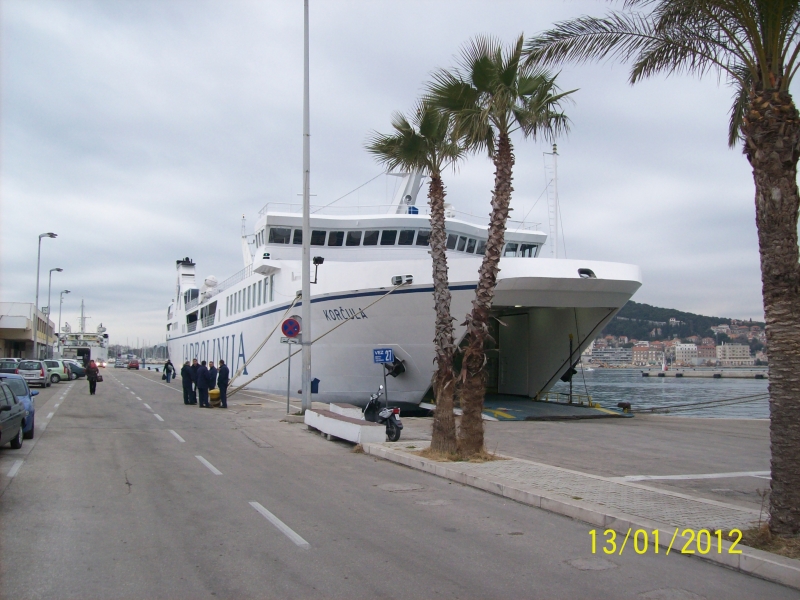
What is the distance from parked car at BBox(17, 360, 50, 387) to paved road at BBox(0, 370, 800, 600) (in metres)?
24.3

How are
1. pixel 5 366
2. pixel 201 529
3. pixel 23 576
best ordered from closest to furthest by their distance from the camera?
pixel 23 576 < pixel 201 529 < pixel 5 366

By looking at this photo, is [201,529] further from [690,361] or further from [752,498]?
[690,361]

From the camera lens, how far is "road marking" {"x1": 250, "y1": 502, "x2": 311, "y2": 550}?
19.5 ft

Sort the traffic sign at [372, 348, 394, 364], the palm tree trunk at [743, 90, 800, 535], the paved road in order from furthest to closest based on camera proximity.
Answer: the traffic sign at [372, 348, 394, 364] → the palm tree trunk at [743, 90, 800, 535] → the paved road

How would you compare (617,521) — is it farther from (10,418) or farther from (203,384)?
(203,384)

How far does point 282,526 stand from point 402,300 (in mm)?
12531

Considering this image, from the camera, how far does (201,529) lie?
6.41 meters

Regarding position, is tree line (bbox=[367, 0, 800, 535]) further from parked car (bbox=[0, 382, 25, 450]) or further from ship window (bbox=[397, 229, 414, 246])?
ship window (bbox=[397, 229, 414, 246])

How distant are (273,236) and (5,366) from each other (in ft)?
55.6

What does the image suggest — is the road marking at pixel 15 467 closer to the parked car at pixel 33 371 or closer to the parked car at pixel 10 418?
the parked car at pixel 10 418

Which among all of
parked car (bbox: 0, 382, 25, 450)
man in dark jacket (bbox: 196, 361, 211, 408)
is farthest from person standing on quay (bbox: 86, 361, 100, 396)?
parked car (bbox: 0, 382, 25, 450)

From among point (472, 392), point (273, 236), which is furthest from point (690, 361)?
point (472, 392)
